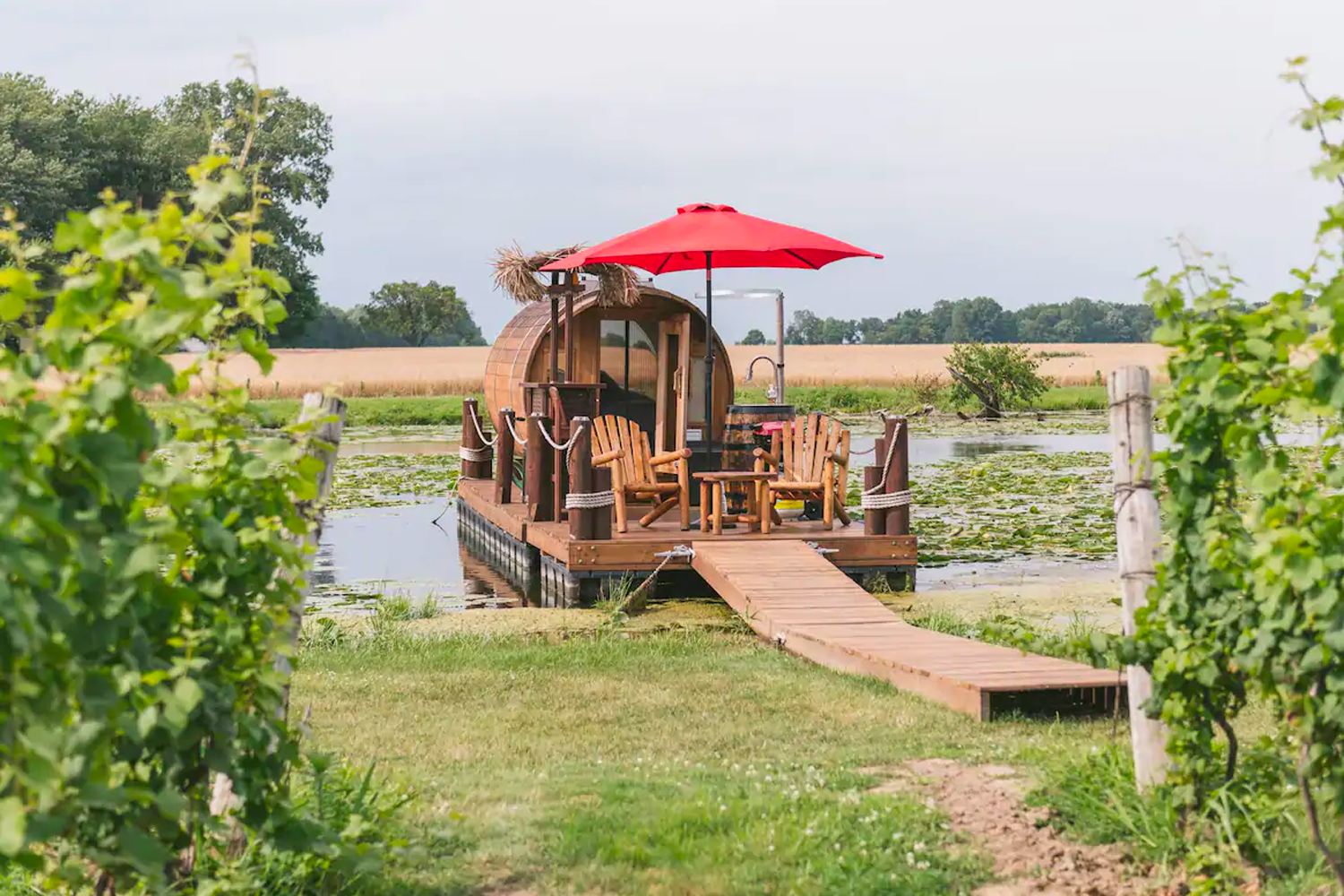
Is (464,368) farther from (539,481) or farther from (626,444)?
(626,444)

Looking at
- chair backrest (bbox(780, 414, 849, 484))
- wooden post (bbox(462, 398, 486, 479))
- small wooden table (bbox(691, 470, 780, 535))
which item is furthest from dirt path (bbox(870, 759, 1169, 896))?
wooden post (bbox(462, 398, 486, 479))

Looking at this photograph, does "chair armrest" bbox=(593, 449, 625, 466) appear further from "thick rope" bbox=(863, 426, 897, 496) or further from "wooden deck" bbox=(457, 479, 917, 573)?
"thick rope" bbox=(863, 426, 897, 496)

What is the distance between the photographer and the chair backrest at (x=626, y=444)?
12.5 meters

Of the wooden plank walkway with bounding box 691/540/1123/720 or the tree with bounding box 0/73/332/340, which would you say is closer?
the wooden plank walkway with bounding box 691/540/1123/720

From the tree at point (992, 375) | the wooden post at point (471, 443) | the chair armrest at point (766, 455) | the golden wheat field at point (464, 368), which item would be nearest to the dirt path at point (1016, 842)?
the chair armrest at point (766, 455)

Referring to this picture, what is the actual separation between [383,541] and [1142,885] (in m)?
13.4

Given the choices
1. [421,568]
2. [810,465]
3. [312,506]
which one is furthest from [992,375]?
[312,506]

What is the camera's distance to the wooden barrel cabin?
14859mm

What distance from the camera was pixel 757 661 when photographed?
8.66 m

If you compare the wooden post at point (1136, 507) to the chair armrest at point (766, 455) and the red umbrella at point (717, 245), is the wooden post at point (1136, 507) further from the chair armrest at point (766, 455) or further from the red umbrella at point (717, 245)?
the chair armrest at point (766, 455)

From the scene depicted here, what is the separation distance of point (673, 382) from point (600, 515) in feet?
12.3

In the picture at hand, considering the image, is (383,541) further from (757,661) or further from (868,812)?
(868,812)

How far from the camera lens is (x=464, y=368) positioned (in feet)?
195

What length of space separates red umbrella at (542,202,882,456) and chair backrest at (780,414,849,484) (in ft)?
2.66
